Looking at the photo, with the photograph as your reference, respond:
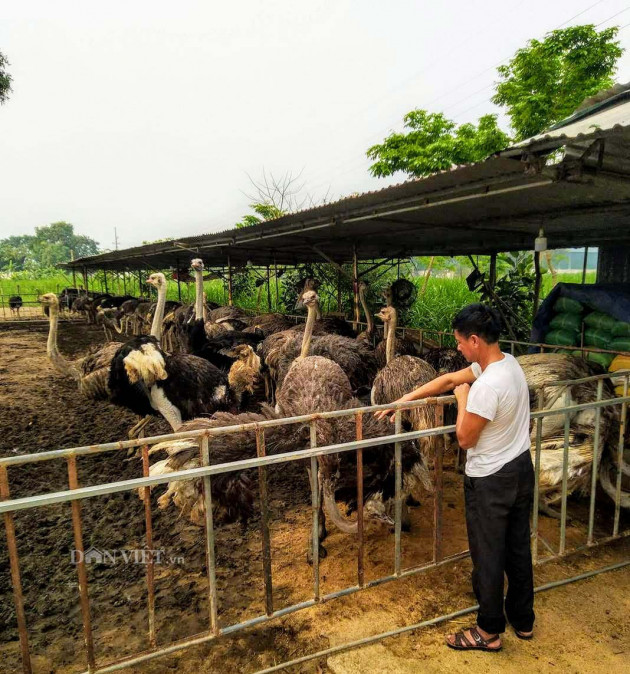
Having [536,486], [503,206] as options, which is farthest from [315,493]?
[503,206]

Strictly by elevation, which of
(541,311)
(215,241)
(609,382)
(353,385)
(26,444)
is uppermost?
(215,241)

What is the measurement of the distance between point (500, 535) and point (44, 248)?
8650 cm

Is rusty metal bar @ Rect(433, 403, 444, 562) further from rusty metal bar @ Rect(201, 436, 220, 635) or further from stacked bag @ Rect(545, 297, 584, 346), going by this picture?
stacked bag @ Rect(545, 297, 584, 346)

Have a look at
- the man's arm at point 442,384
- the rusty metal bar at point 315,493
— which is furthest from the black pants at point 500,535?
the rusty metal bar at point 315,493

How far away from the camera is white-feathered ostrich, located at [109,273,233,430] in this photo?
16.2 feet

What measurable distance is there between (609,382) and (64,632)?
472cm

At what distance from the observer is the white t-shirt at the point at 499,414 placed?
6.88 ft

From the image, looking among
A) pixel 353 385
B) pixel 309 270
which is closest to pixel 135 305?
pixel 309 270

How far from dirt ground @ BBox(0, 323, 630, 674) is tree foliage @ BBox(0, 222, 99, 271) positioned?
2808 inches

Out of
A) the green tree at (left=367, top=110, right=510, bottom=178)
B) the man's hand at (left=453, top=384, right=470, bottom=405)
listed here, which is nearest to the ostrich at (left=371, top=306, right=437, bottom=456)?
the man's hand at (left=453, top=384, right=470, bottom=405)

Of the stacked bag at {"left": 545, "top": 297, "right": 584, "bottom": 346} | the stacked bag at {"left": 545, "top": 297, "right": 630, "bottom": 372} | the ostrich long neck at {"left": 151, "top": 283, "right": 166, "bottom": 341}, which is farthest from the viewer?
the ostrich long neck at {"left": 151, "top": 283, "right": 166, "bottom": 341}

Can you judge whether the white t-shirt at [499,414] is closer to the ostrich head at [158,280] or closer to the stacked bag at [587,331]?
the stacked bag at [587,331]

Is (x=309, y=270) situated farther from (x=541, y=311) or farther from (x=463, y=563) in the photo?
(x=463, y=563)

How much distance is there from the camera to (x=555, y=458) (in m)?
3.45
